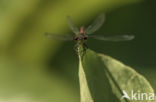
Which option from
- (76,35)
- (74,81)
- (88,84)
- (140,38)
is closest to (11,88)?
(74,81)

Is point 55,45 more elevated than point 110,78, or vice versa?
point 55,45

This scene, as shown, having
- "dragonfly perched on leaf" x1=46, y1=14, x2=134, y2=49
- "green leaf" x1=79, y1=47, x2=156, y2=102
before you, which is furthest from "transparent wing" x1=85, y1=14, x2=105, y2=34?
"green leaf" x1=79, y1=47, x2=156, y2=102

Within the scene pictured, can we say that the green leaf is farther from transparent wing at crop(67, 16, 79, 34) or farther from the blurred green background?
transparent wing at crop(67, 16, 79, 34)

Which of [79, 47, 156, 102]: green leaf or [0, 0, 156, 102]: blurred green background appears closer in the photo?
[79, 47, 156, 102]: green leaf

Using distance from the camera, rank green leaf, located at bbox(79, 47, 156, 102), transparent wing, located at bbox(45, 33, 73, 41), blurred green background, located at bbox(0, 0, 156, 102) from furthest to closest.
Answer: transparent wing, located at bbox(45, 33, 73, 41), blurred green background, located at bbox(0, 0, 156, 102), green leaf, located at bbox(79, 47, 156, 102)

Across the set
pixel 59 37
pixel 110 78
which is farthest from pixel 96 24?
pixel 110 78

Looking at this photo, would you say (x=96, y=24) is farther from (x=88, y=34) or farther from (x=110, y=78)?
(x=110, y=78)
